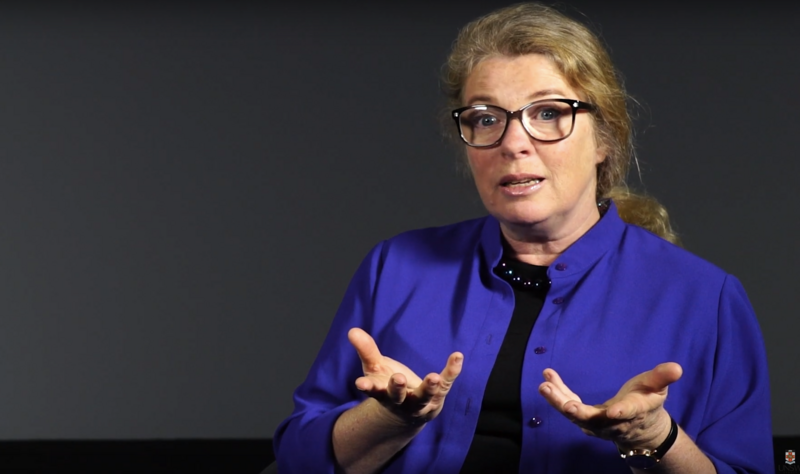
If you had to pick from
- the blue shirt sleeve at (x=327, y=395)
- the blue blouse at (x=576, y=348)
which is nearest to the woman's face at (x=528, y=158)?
the blue blouse at (x=576, y=348)

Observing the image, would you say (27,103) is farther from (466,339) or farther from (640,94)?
(466,339)

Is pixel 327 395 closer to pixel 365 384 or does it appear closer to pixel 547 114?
pixel 365 384

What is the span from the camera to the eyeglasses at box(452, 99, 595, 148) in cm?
167

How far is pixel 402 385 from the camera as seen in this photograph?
1304 millimetres

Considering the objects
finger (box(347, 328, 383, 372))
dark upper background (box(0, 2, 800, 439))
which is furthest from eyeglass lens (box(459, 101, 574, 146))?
dark upper background (box(0, 2, 800, 439))

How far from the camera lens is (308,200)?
437 centimetres

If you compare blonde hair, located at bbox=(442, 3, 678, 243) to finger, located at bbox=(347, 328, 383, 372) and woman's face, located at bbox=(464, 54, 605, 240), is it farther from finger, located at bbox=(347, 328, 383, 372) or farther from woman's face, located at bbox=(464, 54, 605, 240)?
finger, located at bbox=(347, 328, 383, 372)

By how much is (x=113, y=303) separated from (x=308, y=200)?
1.02 metres

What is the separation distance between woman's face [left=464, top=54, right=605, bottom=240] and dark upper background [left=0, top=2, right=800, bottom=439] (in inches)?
103

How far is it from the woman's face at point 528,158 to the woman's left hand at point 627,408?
1.44 feet

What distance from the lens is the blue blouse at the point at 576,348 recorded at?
5.18 feet

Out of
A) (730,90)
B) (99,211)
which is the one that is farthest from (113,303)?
(730,90)

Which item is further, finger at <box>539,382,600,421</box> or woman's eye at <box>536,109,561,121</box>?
woman's eye at <box>536,109,561,121</box>

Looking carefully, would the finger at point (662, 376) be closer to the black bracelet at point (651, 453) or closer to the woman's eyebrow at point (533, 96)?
the black bracelet at point (651, 453)
